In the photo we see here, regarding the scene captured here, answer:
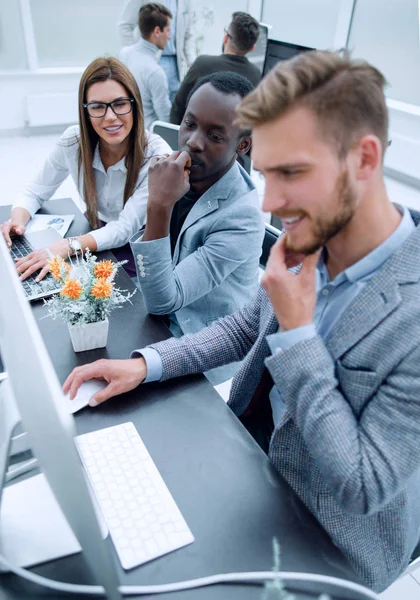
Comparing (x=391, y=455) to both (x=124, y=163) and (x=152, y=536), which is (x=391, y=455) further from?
(x=124, y=163)

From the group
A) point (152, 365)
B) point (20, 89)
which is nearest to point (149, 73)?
point (20, 89)

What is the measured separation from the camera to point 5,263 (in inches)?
Answer: 26.1

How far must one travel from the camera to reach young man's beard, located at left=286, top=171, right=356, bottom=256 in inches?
32.3

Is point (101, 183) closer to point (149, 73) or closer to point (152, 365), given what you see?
point (152, 365)

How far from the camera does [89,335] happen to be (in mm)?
1133

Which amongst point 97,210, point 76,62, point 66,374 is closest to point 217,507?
point 66,374

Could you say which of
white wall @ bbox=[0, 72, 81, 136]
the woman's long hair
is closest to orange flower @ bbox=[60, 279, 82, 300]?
the woman's long hair

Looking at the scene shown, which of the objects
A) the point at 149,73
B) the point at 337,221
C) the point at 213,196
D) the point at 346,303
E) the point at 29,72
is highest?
the point at 337,221

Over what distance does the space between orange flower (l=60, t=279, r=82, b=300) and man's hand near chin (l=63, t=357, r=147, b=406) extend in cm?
17

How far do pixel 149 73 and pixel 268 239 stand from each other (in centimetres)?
265

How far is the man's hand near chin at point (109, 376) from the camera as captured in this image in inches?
38.8

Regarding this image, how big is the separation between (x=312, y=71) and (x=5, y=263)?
0.59m

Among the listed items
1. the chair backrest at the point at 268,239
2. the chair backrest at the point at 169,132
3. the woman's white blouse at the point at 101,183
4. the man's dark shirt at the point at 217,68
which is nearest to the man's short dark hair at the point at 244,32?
the man's dark shirt at the point at 217,68

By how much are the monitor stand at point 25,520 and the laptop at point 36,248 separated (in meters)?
0.61
